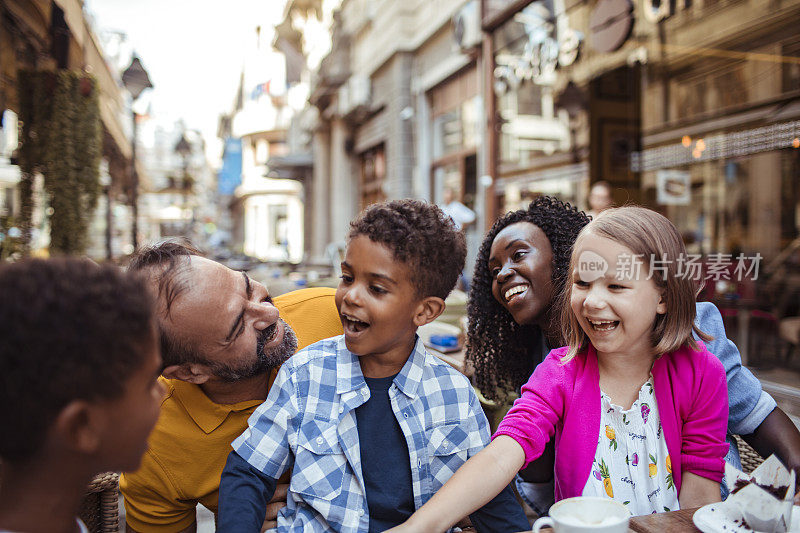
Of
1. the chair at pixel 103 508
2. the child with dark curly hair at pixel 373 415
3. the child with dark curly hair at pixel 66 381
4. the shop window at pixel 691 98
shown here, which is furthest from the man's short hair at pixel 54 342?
the shop window at pixel 691 98

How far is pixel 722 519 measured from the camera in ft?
3.84

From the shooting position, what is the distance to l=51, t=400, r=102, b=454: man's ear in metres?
0.83

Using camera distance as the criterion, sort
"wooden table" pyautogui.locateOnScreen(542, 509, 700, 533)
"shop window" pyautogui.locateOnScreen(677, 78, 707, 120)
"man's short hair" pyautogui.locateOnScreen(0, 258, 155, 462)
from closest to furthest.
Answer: "man's short hair" pyautogui.locateOnScreen(0, 258, 155, 462) → "wooden table" pyautogui.locateOnScreen(542, 509, 700, 533) → "shop window" pyautogui.locateOnScreen(677, 78, 707, 120)

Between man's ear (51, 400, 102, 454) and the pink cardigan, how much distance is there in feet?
3.19

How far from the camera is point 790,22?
5184 millimetres

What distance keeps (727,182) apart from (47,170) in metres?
8.27

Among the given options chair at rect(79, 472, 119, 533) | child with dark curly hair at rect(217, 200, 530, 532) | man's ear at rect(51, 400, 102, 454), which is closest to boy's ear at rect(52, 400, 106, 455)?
man's ear at rect(51, 400, 102, 454)

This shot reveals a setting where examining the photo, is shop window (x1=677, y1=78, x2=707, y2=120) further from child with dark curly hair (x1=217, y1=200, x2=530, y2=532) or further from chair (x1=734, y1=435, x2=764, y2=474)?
child with dark curly hair (x1=217, y1=200, x2=530, y2=532)

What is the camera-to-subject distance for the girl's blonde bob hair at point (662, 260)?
→ 59.1 inches

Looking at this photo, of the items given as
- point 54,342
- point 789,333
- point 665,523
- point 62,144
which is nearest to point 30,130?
→ point 62,144

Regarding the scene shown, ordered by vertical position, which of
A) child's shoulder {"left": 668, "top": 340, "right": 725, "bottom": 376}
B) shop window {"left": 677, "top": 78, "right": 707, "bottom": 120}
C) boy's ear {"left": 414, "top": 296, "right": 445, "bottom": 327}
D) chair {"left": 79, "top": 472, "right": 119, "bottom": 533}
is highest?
shop window {"left": 677, "top": 78, "right": 707, "bottom": 120}

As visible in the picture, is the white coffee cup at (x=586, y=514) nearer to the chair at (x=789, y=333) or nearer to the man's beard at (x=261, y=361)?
the man's beard at (x=261, y=361)

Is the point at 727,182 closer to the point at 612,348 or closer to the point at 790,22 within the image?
the point at 790,22

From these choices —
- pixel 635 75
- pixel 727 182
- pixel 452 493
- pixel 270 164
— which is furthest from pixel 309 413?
pixel 270 164
